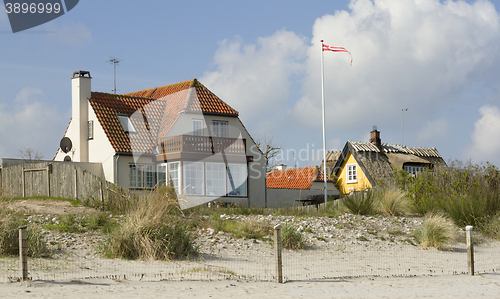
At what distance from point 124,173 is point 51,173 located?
4.15 m

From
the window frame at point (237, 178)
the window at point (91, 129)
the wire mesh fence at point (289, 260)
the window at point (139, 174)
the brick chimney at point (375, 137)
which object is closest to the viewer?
the wire mesh fence at point (289, 260)

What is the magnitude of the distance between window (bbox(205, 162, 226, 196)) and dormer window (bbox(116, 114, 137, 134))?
483cm

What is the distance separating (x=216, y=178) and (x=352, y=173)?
43.3 ft

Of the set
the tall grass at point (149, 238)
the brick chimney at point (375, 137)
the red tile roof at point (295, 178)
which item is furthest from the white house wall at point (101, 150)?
the brick chimney at point (375, 137)

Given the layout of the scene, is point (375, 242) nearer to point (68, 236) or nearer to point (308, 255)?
point (308, 255)

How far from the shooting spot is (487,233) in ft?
62.0

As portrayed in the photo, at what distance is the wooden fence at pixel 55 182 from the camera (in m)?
20.9

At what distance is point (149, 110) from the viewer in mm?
31688

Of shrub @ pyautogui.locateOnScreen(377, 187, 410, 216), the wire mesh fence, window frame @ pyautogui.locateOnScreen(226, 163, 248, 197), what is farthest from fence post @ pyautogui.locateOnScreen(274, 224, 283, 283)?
window frame @ pyautogui.locateOnScreen(226, 163, 248, 197)

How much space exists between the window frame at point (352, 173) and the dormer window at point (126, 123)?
15.8 m

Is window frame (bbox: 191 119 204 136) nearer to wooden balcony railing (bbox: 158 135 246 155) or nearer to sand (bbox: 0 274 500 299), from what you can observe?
wooden balcony railing (bbox: 158 135 246 155)

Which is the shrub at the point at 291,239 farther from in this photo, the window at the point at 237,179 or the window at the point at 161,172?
the window at the point at 161,172

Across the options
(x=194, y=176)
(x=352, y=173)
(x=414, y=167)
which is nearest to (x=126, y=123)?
(x=194, y=176)

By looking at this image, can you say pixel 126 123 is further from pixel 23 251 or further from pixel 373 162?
pixel 23 251
